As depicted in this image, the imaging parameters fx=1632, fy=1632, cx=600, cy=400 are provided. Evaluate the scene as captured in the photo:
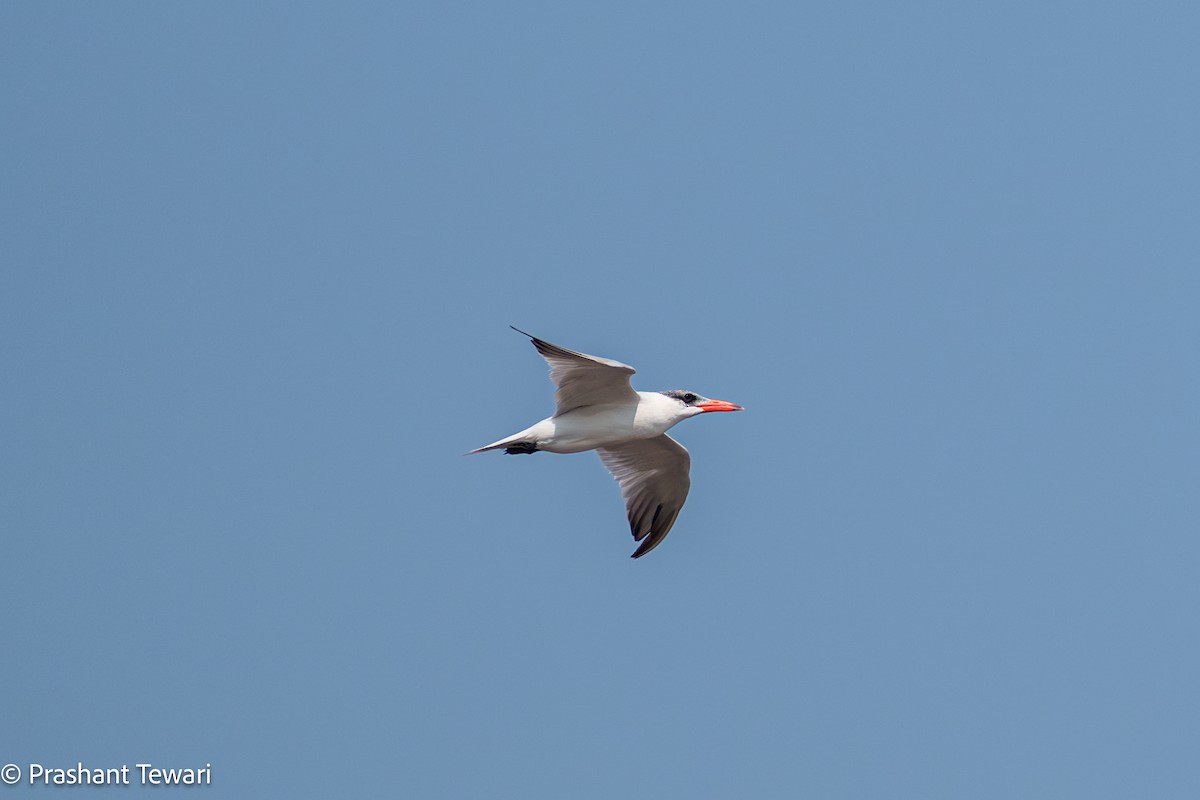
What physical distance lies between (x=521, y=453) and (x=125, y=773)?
20.5 feet

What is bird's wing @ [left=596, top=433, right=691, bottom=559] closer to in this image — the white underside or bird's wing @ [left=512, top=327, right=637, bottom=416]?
the white underside

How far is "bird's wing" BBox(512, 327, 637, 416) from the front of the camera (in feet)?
66.0

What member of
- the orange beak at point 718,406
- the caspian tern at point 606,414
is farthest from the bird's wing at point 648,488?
the orange beak at point 718,406

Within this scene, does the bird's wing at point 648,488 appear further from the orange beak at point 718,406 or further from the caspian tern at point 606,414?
the orange beak at point 718,406

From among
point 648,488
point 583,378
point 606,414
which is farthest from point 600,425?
point 648,488

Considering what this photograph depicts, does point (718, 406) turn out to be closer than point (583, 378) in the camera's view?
No

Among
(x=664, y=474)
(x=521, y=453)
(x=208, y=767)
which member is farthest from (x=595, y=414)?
(x=208, y=767)

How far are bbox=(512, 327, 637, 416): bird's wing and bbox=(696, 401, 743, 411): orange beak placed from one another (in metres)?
1.18

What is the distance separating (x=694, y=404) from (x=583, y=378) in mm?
2032

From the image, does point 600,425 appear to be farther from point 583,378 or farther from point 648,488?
point 648,488

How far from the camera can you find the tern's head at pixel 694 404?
861 inches

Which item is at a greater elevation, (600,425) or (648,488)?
(600,425)

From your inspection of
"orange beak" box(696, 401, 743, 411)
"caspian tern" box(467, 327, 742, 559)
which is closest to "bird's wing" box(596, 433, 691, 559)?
"caspian tern" box(467, 327, 742, 559)

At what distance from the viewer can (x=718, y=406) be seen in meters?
22.3
